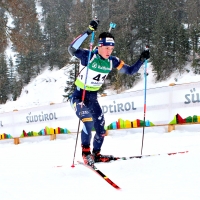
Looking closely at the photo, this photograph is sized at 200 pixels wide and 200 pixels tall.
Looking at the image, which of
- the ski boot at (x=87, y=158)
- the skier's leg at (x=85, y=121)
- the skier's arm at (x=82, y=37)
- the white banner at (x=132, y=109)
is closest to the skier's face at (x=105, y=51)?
the skier's arm at (x=82, y=37)

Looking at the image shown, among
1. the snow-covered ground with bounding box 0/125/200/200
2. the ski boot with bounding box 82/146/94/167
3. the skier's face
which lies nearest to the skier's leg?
the ski boot with bounding box 82/146/94/167

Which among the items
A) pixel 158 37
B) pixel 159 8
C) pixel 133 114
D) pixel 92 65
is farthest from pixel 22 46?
pixel 159 8

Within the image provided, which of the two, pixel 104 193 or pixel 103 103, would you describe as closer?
pixel 104 193

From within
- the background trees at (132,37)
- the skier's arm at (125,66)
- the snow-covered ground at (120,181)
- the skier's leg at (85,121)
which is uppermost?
the background trees at (132,37)

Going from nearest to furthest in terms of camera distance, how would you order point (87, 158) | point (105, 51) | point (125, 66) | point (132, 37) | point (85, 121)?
point (87, 158)
point (85, 121)
point (105, 51)
point (125, 66)
point (132, 37)

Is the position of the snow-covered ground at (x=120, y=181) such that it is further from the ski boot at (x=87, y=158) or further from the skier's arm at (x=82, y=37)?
the skier's arm at (x=82, y=37)

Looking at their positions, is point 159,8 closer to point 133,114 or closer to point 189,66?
point 189,66

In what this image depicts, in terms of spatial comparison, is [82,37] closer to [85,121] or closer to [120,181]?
[85,121]

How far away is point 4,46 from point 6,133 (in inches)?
159

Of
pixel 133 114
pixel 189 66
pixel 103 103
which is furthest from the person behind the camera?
pixel 189 66

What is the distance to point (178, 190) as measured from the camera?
271 centimetres

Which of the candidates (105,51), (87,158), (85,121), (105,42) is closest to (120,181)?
(87,158)

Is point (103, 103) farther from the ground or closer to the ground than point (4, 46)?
closer to the ground

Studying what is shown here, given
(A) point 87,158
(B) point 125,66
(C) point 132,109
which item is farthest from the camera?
(C) point 132,109
